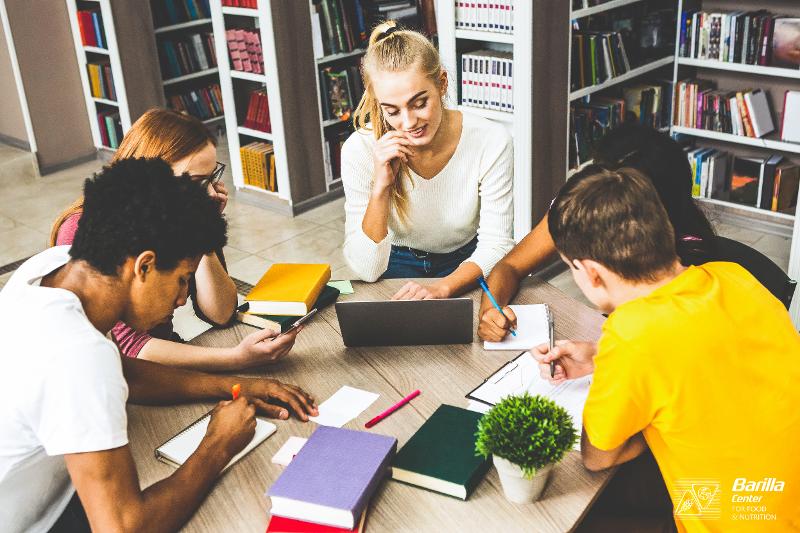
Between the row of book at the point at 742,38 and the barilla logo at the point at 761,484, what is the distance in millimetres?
3341

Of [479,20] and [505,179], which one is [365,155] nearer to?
[505,179]

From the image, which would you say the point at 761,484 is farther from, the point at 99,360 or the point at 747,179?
the point at 747,179

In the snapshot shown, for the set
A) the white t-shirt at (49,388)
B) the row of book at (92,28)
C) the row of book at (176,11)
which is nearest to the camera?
the white t-shirt at (49,388)

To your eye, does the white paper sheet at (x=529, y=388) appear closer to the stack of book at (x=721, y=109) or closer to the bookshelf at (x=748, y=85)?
the bookshelf at (x=748, y=85)

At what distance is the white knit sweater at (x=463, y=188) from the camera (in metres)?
2.30

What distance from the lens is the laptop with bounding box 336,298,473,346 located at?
167 cm

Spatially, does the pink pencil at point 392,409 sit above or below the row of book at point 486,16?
below

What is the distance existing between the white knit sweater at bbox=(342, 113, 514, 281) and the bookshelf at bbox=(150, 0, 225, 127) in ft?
13.3

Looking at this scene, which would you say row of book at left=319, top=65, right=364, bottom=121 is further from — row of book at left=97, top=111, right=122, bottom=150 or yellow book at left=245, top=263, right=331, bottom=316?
yellow book at left=245, top=263, right=331, bottom=316

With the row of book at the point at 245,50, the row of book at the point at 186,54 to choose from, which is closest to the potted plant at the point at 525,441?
the row of book at the point at 245,50

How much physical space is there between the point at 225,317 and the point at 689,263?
1.14m

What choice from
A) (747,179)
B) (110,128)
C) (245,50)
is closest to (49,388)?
(245,50)

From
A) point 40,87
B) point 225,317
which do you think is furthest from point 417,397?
point 40,87

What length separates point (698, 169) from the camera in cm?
451
